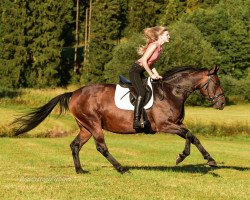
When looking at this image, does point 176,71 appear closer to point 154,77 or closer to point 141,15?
point 154,77

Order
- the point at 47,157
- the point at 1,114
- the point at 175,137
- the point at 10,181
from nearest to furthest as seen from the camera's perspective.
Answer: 1. the point at 10,181
2. the point at 47,157
3. the point at 175,137
4. the point at 1,114

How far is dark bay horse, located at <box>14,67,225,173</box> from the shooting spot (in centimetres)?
1355

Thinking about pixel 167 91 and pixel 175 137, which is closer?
pixel 167 91

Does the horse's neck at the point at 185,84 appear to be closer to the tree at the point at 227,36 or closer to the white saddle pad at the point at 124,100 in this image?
the white saddle pad at the point at 124,100

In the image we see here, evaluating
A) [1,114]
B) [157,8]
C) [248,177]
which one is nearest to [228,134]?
[1,114]

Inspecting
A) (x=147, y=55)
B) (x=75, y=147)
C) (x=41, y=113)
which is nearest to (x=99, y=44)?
(x=41, y=113)

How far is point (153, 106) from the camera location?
13.6 metres

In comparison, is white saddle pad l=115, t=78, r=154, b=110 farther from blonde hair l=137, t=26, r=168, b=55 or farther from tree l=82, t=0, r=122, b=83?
tree l=82, t=0, r=122, b=83

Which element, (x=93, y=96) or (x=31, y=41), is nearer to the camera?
(x=93, y=96)

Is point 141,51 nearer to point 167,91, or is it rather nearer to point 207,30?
point 167,91

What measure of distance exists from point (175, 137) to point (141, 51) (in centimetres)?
2420

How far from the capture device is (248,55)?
285ft

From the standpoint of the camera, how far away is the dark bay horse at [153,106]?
44.5 feet

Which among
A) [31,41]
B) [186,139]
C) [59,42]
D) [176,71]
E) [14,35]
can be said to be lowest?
[31,41]
